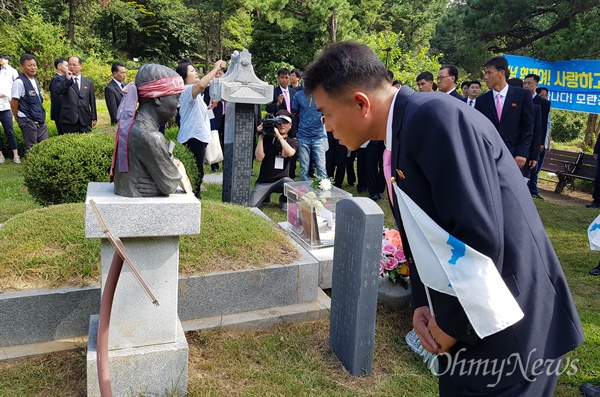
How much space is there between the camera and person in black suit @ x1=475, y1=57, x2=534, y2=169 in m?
6.67

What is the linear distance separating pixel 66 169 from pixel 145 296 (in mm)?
3129

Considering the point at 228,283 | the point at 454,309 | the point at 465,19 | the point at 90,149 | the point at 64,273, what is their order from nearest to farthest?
the point at 454,309 < the point at 64,273 < the point at 228,283 < the point at 90,149 < the point at 465,19

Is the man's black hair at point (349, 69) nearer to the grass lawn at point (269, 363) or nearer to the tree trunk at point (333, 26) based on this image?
the grass lawn at point (269, 363)

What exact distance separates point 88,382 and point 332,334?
5.38 feet

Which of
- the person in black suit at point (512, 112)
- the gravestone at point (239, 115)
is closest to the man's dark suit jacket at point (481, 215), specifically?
the gravestone at point (239, 115)

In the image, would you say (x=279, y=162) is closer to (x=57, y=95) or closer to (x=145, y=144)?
(x=145, y=144)

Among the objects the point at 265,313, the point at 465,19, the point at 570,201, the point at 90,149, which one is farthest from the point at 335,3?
the point at 265,313

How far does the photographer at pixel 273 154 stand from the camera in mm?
6652

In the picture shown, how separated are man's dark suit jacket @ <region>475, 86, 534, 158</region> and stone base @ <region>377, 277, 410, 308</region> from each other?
3.54 metres

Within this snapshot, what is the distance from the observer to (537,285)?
54.8 inches

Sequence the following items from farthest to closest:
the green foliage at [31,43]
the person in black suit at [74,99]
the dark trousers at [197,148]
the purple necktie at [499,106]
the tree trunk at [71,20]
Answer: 1. the tree trunk at [71,20]
2. the green foliage at [31,43]
3. the person in black suit at [74,99]
4. the purple necktie at [499,106]
5. the dark trousers at [197,148]

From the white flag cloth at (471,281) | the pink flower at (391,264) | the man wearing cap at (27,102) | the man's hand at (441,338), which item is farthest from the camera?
the man wearing cap at (27,102)

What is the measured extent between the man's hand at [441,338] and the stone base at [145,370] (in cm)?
190

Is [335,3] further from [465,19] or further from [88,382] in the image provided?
[88,382]
